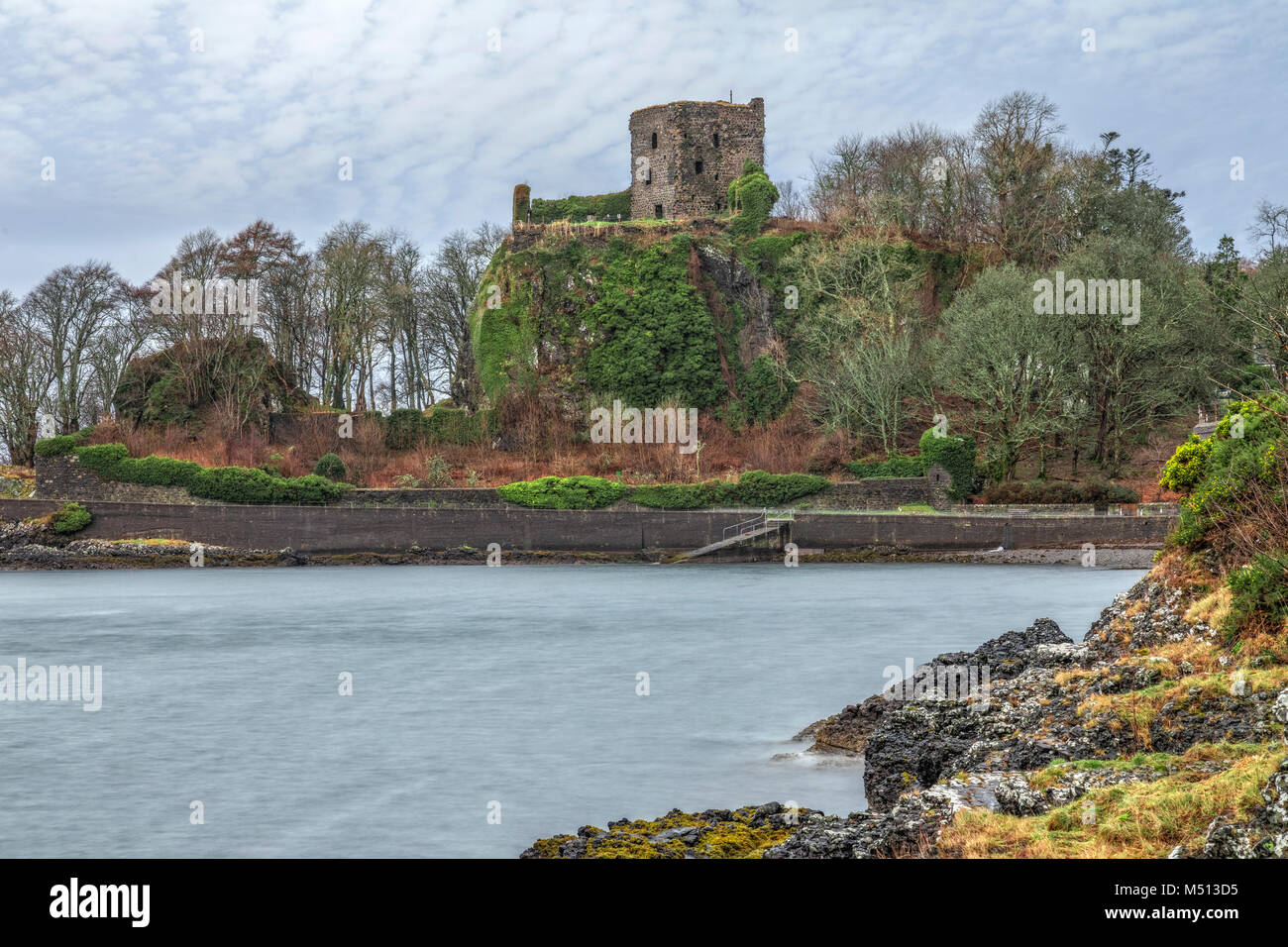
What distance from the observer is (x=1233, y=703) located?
8.91m

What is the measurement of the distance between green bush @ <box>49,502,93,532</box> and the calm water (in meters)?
7.85

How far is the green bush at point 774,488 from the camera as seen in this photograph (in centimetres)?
4434

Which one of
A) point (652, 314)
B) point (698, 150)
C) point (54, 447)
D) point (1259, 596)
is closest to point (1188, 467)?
point (1259, 596)

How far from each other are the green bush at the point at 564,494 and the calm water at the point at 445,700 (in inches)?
300

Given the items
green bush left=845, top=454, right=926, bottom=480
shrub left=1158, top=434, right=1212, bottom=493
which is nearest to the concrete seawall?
green bush left=845, top=454, right=926, bottom=480

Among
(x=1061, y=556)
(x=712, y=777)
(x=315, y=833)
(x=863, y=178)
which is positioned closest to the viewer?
(x=315, y=833)

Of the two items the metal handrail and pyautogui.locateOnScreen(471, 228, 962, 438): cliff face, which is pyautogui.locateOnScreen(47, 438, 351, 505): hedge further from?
the metal handrail

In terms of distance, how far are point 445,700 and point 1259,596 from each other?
12411 mm

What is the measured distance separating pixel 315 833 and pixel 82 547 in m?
37.8

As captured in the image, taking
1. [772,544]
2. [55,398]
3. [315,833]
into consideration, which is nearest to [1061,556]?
[772,544]

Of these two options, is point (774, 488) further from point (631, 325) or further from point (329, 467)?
point (329, 467)

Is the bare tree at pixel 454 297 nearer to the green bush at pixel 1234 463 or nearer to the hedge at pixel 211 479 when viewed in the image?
the hedge at pixel 211 479

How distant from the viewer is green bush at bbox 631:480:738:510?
43938mm

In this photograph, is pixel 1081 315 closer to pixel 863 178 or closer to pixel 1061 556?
pixel 1061 556
